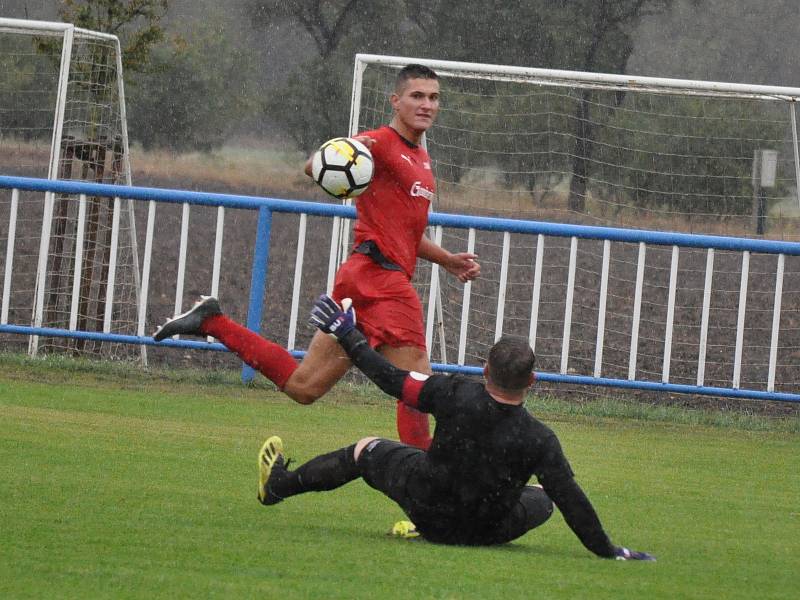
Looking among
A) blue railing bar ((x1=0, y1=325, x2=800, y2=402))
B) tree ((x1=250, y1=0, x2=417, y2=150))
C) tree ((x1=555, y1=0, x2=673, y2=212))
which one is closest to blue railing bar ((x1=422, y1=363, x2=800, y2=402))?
blue railing bar ((x1=0, y1=325, x2=800, y2=402))

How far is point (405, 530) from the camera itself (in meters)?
6.27

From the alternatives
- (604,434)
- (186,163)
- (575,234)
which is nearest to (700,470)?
(604,434)

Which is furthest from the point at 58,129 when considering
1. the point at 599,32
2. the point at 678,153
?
the point at 599,32

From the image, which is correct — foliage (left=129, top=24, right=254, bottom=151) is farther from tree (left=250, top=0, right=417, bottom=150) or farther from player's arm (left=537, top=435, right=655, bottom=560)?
player's arm (left=537, top=435, right=655, bottom=560)

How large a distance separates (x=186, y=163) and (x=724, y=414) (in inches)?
1290

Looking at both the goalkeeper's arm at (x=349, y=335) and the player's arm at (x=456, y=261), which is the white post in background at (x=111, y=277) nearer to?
the player's arm at (x=456, y=261)

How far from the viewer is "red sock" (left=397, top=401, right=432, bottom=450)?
6.99 m

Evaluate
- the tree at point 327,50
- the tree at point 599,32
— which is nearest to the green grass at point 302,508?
the tree at point 327,50

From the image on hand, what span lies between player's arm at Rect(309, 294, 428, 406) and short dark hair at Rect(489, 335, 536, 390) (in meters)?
0.33

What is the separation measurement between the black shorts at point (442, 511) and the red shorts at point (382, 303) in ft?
3.38

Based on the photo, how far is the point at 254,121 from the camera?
48406 mm

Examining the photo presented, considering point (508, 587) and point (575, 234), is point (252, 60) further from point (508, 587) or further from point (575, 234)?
point (508, 587)

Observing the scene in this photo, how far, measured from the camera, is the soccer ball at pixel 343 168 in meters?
7.05

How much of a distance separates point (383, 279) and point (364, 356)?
3.87 ft
